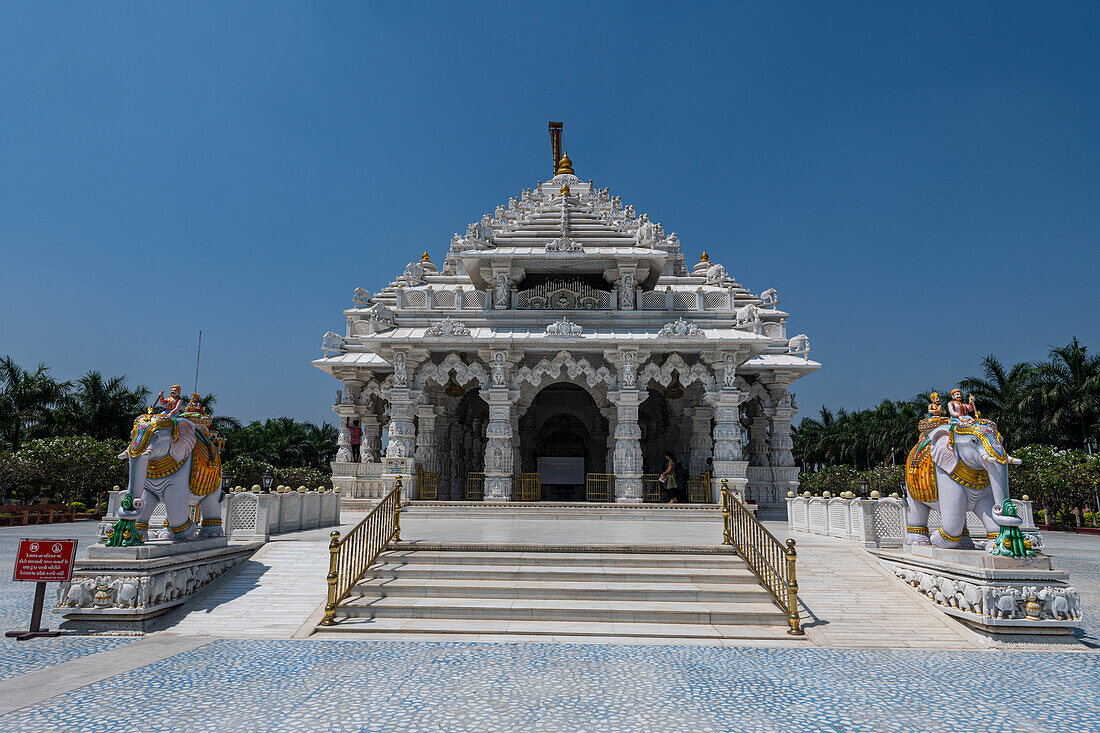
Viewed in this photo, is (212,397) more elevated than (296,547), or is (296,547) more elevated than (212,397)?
(212,397)

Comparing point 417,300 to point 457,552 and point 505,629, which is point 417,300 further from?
point 505,629

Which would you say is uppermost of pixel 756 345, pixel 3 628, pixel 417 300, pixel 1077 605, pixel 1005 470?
pixel 417 300

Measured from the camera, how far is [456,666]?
6.39m

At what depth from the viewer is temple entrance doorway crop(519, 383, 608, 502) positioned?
2572 centimetres

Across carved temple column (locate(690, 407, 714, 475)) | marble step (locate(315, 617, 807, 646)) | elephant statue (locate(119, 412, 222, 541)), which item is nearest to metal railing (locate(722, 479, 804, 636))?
marble step (locate(315, 617, 807, 646))

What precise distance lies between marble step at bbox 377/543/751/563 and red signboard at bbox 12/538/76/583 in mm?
3964

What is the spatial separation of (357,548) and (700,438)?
14.3m

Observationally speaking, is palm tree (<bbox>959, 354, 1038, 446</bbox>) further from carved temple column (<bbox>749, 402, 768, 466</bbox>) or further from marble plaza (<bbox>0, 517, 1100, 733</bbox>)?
marble plaza (<bbox>0, 517, 1100, 733</bbox>)

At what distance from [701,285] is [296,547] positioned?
52.4ft

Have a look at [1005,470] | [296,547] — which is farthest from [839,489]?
[296,547]

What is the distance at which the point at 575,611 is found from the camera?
8188 mm

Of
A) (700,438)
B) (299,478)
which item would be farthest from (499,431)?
(299,478)

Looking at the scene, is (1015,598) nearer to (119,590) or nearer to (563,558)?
(563,558)

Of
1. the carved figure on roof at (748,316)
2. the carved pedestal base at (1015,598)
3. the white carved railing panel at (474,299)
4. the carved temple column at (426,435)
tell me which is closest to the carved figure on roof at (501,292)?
the white carved railing panel at (474,299)
